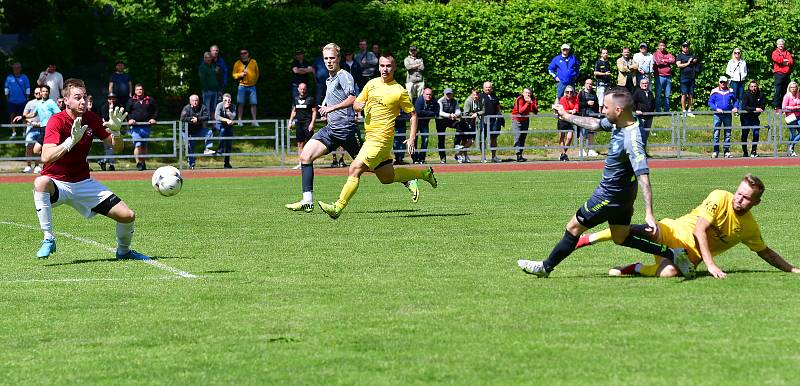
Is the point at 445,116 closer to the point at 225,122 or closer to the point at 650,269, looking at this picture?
the point at 225,122

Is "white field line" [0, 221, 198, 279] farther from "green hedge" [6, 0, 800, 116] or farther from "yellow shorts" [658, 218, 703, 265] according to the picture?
"green hedge" [6, 0, 800, 116]

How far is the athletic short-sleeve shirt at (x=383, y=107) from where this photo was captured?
648 inches

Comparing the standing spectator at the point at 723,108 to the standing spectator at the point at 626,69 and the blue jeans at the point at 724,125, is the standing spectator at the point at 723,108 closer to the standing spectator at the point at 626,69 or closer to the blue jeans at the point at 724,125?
the blue jeans at the point at 724,125

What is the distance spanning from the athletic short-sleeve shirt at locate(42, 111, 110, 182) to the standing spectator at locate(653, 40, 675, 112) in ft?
83.1

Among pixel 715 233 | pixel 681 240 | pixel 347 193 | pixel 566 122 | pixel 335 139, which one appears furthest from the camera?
pixel 566 122

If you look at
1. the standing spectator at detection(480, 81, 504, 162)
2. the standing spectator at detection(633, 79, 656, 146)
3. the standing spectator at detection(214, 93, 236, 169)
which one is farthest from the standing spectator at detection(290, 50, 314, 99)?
the standing spectator at detection(633, 79, 656, 146)

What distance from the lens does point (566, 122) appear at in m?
31.8

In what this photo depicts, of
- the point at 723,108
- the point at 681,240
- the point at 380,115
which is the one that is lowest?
the point at 681,240

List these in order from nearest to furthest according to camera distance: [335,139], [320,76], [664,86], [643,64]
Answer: [335,139]
[320,76]
[643,64]
[664,86]

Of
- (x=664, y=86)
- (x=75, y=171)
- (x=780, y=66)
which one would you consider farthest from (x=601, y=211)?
(x=780, y=66)

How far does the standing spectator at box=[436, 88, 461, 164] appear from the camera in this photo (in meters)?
31.8

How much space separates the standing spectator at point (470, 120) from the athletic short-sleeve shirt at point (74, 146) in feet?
64.7

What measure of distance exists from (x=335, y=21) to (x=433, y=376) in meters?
32.5

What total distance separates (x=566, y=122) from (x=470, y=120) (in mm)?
2323
